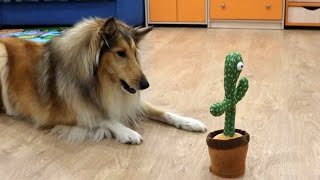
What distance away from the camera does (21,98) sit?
7.45 ft

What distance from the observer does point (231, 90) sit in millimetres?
1561

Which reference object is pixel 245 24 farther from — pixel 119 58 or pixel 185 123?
pixel 119 58

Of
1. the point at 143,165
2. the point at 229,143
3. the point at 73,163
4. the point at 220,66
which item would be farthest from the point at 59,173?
the point at 220,66

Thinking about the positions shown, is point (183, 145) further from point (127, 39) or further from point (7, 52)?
point (7, 52)

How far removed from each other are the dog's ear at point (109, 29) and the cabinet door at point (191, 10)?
3.67 metres

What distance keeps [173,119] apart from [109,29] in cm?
60

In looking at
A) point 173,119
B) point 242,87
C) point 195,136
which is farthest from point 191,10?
point 242,87

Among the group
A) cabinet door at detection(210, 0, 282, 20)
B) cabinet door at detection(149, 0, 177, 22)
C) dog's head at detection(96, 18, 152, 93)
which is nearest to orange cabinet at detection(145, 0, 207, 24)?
cabinet door at detection(149, 0, 177, 22)

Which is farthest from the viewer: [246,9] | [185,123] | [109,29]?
[246,9]

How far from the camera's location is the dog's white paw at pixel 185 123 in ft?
6.89

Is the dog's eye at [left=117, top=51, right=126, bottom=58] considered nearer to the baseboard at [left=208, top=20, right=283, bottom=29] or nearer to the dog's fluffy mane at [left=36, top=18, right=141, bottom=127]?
the dog's fluffy mane at [left=36, top=18, right=141, bottom=127]

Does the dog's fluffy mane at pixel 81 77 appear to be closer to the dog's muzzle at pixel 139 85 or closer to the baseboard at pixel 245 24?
the dog's muzzle at pixel 139 85

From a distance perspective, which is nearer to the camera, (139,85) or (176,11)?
(139,85)

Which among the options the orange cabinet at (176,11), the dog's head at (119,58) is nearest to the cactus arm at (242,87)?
the dog's head at (119,58)
